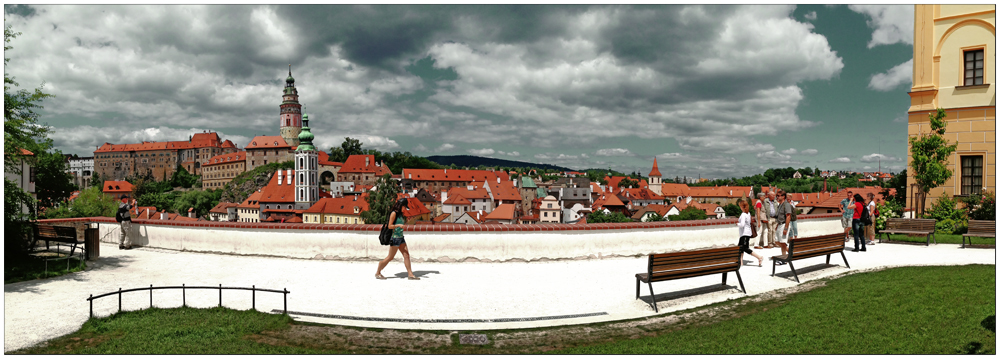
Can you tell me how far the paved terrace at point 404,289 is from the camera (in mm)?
6055

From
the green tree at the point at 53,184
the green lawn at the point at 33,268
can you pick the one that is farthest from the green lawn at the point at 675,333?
the green tree at the point at 53,184

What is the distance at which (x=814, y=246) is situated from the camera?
8.62 metres

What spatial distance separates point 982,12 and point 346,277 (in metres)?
24.8

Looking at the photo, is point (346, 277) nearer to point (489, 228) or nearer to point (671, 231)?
point (489, 228)

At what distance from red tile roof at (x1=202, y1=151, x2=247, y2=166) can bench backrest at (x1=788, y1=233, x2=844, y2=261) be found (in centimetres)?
15941

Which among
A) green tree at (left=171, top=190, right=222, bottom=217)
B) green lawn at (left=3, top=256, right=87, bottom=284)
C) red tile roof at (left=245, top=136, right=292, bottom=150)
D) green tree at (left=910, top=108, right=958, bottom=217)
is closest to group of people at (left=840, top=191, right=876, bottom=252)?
green tree at (left=910, top=108, right=958, bottom=217)

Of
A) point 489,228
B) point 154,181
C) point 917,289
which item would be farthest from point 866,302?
point 154,181

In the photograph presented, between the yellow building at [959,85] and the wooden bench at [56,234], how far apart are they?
85.9ft

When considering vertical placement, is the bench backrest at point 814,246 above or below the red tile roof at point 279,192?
above

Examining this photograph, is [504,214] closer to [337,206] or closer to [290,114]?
[337,206]

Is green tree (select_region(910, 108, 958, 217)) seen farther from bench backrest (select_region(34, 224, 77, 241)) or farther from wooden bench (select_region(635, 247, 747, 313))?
bench backrest (select_region(34, 224, 77, 241))

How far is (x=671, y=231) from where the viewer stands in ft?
36.8

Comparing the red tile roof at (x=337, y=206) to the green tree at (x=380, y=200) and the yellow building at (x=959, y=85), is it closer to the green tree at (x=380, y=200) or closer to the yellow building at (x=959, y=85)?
the green tree at (x=380, y=200)

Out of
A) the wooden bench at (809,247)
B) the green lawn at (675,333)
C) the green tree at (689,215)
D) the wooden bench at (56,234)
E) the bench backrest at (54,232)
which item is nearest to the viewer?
the green lawn at (675,333)
